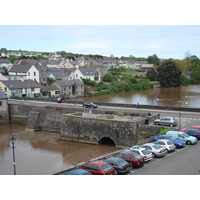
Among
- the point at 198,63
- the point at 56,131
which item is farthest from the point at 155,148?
the point at 198,63

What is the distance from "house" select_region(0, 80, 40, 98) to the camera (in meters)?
56.4

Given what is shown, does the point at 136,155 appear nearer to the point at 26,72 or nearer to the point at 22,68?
the point at 26,72

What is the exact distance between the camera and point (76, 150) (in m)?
27.0

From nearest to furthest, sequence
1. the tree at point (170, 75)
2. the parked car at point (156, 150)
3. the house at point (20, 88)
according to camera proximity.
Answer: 1. the parked car at point (156, 150)
2. the house at point (20, 88)
3. the tree at point (170, 75)

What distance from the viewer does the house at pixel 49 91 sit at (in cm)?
6167

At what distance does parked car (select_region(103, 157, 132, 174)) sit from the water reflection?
5857mm

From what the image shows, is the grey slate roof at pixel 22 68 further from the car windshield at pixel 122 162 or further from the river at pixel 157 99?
the car windshield at pixel 122 162

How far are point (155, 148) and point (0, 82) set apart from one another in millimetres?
45233

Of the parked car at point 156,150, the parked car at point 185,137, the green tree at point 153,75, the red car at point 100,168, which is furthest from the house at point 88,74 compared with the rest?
the red car at point 100,168

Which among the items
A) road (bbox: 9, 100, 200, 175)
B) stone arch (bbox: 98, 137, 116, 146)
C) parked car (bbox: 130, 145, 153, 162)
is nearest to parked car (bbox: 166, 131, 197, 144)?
road (bbox: 9, 100, 200, 175)

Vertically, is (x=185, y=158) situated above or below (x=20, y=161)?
above

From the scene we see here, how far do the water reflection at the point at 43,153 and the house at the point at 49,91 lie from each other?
28005 millimetres

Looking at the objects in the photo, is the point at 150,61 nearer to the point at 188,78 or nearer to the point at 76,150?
the point at 188,78

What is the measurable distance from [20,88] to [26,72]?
11.7 meters
